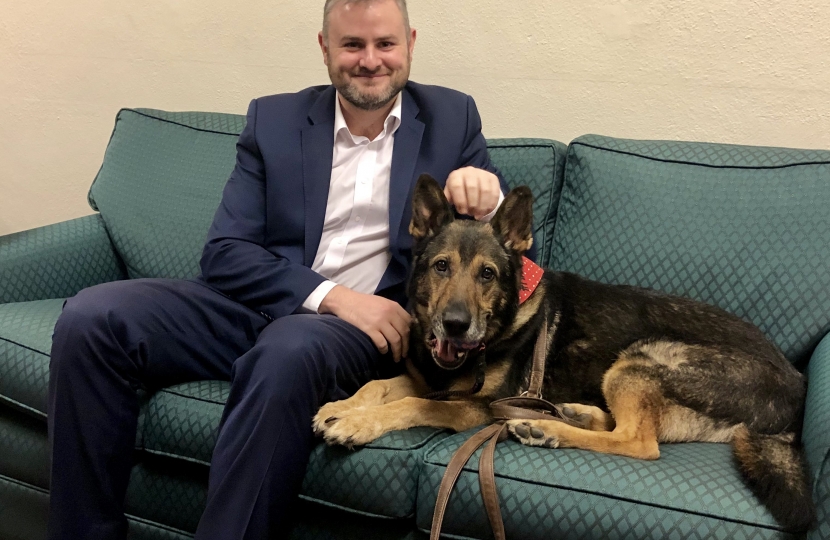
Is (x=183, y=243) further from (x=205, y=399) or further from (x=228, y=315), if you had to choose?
(x=205, y=399)

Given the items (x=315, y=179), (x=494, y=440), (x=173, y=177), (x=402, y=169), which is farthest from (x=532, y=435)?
(x=173, y=177)

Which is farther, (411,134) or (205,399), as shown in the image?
(411,134)

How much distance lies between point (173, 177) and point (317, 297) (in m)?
1.30

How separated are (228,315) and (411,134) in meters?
0.90

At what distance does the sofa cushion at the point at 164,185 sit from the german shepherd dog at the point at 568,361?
1257 mm

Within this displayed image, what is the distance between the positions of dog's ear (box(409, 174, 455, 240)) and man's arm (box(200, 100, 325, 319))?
38cm

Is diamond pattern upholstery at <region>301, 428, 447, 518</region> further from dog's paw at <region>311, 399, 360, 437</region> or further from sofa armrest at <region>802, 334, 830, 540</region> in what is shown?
sofa armrest at <region>802, 334, 830, 540</region>

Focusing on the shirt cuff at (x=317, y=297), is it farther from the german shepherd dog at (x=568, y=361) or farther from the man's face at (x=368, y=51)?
the man's face at (x=368, y=51)

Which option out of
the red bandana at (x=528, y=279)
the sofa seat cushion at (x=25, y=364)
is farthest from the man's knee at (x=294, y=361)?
the sofa seat cushion at (x=25, y=364)

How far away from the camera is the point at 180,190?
9.85 feet

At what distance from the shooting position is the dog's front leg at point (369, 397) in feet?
5.91

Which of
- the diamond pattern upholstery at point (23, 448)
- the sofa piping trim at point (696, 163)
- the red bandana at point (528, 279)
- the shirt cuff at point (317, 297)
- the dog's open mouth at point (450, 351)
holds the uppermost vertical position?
the sofa piping trim at point (696, 163)

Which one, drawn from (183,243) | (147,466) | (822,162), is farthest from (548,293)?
(183,243)

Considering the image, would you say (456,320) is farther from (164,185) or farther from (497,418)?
(164,185)
